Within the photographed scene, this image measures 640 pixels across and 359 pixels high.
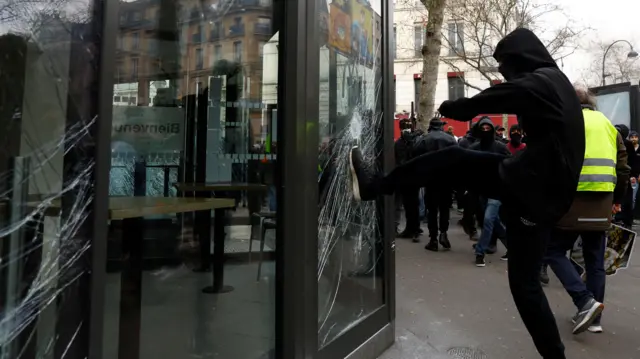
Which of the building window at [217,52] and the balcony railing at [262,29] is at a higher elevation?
the building window at [217,52]

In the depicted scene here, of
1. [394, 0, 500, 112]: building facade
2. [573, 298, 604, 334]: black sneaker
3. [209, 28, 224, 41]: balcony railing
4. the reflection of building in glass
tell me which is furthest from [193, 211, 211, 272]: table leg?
[394, 0, 500, 112]: building facade

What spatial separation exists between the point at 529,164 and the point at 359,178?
967 millimetres

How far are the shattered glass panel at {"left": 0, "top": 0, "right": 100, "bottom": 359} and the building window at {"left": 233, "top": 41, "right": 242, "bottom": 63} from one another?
2.31 metres

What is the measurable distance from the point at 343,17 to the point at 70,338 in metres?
2.31

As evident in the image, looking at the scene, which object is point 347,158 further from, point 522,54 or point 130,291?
point 130,291

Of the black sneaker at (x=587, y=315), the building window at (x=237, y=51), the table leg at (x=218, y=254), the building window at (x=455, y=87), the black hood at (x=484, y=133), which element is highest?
the building window at (x=455, y=87)

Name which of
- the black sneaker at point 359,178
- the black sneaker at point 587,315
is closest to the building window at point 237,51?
the black sneaker at point 359,178

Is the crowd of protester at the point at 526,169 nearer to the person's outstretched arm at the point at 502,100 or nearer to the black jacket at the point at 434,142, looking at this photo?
the person's outstretched arm at the point at 502,100

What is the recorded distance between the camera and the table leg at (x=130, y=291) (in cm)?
241

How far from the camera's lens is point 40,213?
164cm

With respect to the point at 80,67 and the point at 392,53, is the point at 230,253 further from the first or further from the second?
the point at 80,67

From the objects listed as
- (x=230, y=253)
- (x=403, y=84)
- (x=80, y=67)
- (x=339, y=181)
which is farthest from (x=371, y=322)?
(x=403, y=84)

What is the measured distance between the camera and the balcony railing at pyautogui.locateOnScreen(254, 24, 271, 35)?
2.71 m

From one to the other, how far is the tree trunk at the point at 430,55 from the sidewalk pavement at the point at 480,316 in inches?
228
